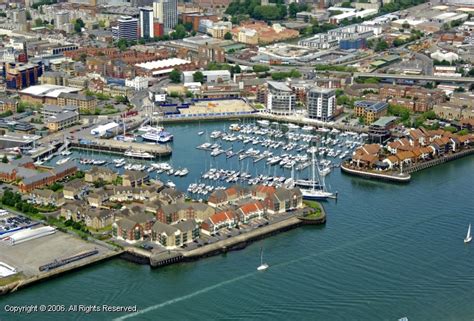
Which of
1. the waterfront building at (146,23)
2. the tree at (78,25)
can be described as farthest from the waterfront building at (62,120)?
the tree at (78,25)

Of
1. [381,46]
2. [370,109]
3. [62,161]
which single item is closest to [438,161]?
[370,109]

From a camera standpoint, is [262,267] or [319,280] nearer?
[319,280]

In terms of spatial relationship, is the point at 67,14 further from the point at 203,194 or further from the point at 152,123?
the point at 203,194

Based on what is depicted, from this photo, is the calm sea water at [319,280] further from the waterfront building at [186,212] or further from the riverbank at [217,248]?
the waterfront building at [186,212]

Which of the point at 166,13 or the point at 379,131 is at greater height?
the point at 166,13

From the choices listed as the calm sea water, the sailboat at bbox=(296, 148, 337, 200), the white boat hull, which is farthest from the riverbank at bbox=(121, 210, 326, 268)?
the sailboat at bbox=(296, 148, 337, 200)

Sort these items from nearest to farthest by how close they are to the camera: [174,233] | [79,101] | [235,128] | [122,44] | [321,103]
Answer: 1. [174,233]
2. [235,128]
3. [321,103]
4. [79,101]
5. [122,44]

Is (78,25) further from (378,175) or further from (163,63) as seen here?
(378,175)
